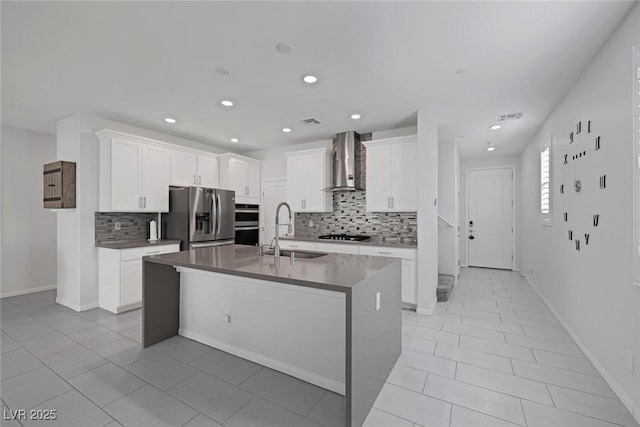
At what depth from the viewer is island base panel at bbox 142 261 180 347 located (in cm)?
269

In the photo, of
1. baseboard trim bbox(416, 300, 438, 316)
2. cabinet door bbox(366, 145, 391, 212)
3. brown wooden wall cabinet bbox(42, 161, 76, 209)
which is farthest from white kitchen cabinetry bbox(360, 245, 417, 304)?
brown wooden wall cabinet bbox(42, 161, 76, 209)

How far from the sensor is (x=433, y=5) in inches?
73.0

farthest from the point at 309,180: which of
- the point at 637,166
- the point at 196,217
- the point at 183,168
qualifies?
the point at 637,166

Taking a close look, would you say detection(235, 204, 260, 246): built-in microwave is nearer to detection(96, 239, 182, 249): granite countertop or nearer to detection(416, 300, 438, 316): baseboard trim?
detection(96, 239, 182, 249): granite countertop

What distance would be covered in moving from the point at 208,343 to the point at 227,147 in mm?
4233

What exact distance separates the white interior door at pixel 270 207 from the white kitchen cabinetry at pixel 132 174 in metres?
2.01

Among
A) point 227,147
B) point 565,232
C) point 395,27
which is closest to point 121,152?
point 227,147

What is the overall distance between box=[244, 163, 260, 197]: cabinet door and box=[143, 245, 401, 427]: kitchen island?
2907mm

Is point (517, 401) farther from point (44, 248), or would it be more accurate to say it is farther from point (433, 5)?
point (44, 248)

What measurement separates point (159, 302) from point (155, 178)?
2280mm

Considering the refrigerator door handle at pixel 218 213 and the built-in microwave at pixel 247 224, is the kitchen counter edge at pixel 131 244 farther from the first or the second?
the built-in microwave at pixel 247 224

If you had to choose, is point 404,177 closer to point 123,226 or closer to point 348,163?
point 348,163

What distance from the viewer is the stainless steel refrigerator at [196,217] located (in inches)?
172

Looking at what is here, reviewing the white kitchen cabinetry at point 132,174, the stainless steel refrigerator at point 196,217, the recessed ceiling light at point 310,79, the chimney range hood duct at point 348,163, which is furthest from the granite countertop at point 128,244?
the recessed ceiling light at point 310,79
